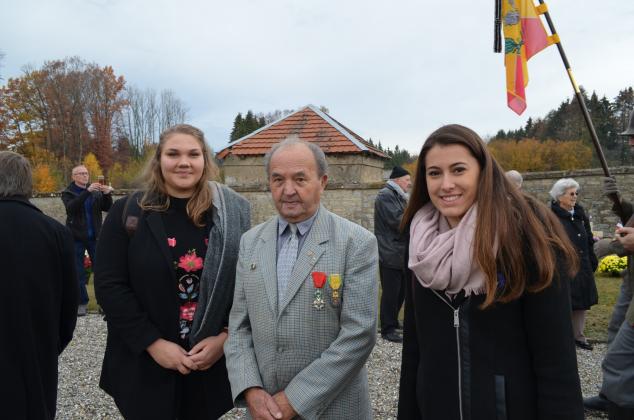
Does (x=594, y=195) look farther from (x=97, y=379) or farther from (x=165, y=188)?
(x=165, y=188)

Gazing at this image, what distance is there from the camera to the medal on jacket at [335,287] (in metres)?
2.14

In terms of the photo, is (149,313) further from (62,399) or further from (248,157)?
(248,157)

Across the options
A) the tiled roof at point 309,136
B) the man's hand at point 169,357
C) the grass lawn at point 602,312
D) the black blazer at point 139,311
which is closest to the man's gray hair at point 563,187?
the grass lawn at point 602,312

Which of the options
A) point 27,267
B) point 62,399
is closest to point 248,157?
point 62,399

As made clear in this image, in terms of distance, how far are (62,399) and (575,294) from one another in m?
5.67

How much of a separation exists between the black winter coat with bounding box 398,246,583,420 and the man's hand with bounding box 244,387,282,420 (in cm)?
70

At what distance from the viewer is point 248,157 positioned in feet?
40.5

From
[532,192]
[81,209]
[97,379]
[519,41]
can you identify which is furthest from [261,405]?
[532,192]

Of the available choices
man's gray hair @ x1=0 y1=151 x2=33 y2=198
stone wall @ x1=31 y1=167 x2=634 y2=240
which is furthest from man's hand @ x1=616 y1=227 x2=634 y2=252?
stone wall @ x1=31 y1=167 x2=634 y2=240

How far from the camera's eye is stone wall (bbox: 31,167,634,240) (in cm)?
1090

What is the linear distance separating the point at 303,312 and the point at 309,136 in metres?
10.6

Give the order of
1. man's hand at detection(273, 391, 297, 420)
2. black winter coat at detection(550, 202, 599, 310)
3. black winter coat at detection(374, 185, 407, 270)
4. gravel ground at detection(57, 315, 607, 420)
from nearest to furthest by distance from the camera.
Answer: man's hand at detection(273, 391, 297, 420)
gravel ground at detection(57, 315, 607, 420)
black winter coat at detection(550, 202, 599, 310)
black winter coat at detection(374, 185, 407, 270)

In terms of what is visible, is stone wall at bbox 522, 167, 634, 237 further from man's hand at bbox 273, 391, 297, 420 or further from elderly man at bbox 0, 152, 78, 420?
elderly man at bbox 0, 152, 78, 420

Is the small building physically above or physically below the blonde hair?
above
